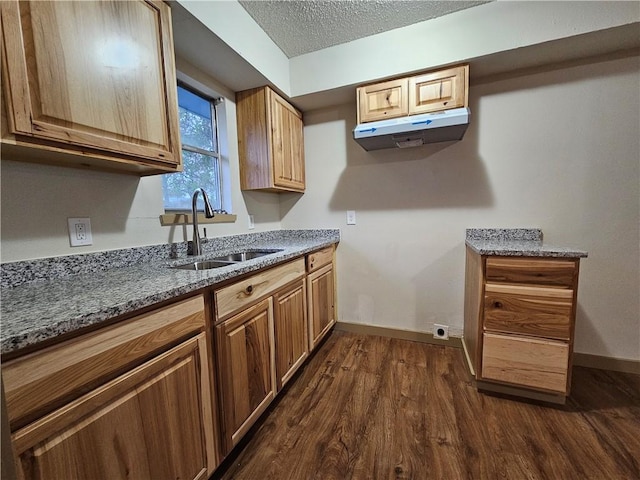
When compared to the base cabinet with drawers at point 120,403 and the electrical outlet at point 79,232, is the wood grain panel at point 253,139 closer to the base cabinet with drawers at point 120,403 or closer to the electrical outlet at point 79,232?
the electrical outlet at point 79,232

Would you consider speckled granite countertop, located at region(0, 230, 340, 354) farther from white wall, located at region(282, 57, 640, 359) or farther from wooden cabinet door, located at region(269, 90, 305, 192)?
white wall, located at region(282, 57, 640, 359)

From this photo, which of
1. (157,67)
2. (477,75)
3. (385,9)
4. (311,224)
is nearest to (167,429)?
(157,67)

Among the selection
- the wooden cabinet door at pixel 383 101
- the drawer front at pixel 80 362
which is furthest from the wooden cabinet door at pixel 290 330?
the wooden cabinet door at pixel 383 101

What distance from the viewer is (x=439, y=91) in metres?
1.82

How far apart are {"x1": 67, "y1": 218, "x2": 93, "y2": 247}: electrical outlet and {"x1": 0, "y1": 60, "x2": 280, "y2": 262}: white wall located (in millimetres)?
16

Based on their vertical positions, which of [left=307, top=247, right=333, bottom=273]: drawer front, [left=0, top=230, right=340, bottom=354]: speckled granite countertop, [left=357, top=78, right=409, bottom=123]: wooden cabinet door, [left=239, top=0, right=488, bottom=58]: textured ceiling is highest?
[left=239, top=0, right=488, bottom=58]: textured ceiling

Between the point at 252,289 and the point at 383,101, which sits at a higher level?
the point at 383,101

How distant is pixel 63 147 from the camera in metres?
0.88

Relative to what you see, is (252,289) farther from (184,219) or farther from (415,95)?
(415,95)

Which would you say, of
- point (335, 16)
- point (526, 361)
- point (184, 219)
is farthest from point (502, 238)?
point (184, 219)

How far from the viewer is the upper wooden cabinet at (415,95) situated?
1780mm

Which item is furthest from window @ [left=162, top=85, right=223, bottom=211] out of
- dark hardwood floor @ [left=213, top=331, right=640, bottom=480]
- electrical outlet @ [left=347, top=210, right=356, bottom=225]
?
dark hardwood floor @ [left=213, top=331, right=640, bottom=480]

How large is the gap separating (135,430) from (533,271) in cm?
193

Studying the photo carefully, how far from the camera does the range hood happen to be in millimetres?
1712
